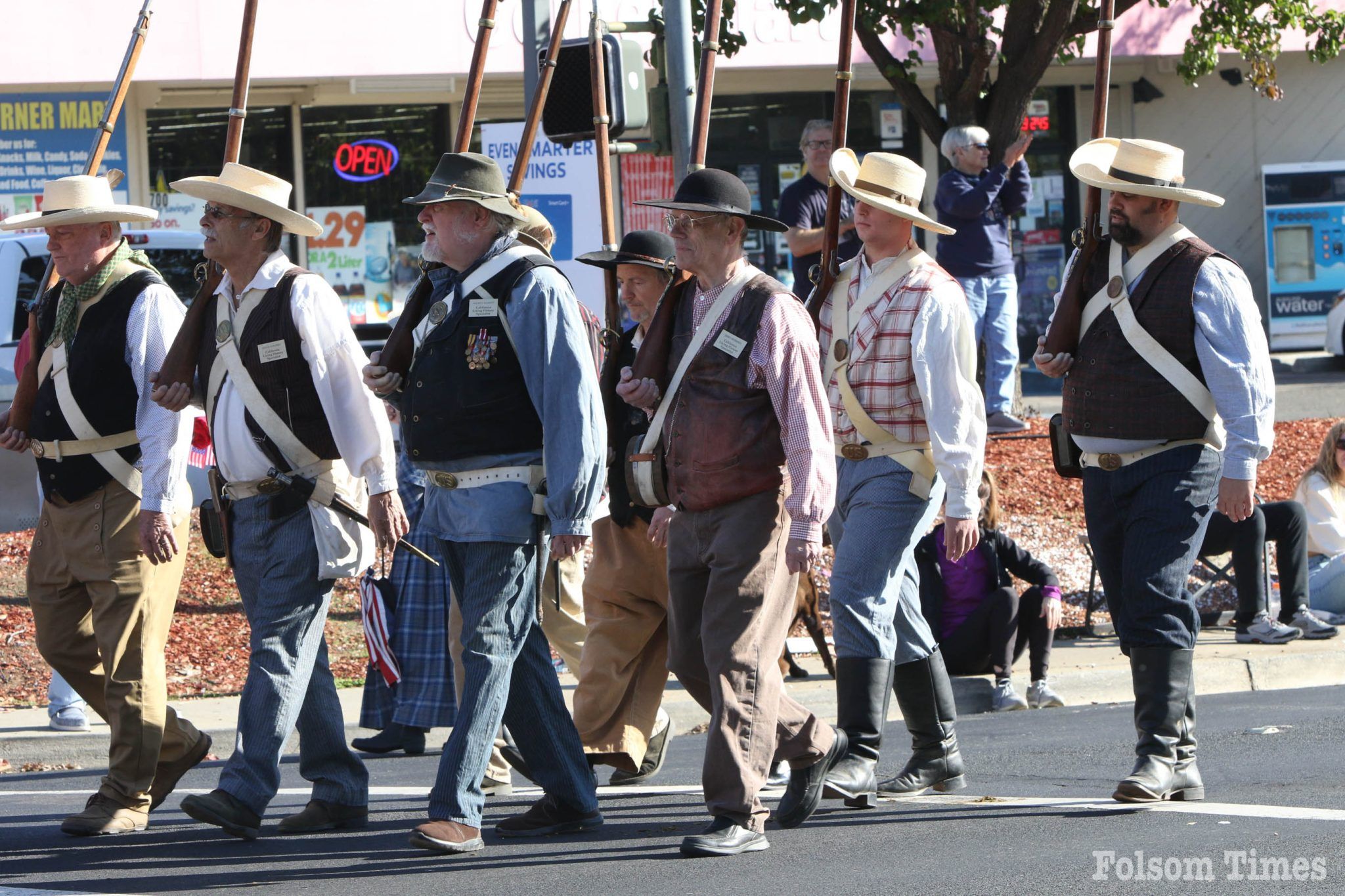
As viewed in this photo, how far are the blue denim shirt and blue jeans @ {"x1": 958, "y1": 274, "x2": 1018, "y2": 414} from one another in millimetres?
7314

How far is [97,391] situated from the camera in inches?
253

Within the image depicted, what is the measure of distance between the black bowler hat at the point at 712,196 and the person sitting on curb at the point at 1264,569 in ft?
16.7

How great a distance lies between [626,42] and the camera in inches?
383

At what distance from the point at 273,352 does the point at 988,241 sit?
7543 mm

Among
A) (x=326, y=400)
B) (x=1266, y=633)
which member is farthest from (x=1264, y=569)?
(x=326, y=400)

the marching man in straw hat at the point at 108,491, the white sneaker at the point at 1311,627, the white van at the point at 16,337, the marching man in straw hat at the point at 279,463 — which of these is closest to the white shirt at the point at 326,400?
the marching man in straw hat at the point at 279,463

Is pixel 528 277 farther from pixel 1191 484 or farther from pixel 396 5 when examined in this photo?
pixel 396 5

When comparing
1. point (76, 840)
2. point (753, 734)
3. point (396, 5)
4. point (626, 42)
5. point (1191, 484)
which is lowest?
point (76, 840)

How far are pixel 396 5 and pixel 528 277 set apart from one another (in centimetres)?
1416

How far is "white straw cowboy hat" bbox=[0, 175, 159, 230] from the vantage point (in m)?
6.42

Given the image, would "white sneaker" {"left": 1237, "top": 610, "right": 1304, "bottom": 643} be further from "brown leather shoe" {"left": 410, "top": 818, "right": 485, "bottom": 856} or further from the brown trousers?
"brown leather shoe" {"left": 410, "top": 818, "right": 485, "bottom": 856}

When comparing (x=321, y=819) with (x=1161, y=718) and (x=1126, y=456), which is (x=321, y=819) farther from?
(x=1126, y=456)

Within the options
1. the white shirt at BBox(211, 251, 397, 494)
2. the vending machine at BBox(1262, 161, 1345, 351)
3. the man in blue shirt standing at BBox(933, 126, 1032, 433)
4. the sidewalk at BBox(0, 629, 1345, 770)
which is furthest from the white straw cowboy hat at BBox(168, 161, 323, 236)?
the vending machine at BBox(1262, 161, 1345, 351)

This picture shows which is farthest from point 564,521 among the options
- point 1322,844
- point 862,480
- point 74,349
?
point 1322,844
